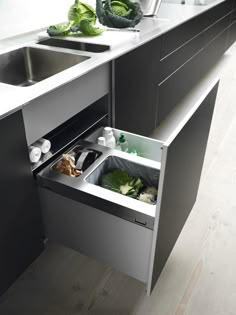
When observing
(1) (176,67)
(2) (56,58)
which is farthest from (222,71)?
(2) (56,58)

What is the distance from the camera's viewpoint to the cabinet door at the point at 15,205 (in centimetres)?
90

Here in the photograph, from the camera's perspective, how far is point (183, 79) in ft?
8.04

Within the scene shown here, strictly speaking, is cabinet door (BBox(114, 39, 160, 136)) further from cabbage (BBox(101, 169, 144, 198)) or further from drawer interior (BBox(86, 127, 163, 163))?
cabbage (BBox(101, 169, 144, 198))

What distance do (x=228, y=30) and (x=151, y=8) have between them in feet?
6.59

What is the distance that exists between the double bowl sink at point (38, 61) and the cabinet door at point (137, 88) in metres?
0.15

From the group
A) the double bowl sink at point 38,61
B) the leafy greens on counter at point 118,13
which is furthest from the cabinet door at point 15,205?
the leafy greens on counter at point 118,13

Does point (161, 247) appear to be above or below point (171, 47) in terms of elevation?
below

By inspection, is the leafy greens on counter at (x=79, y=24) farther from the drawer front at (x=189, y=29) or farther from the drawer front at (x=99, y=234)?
the drawer front at (x=99, y=234)

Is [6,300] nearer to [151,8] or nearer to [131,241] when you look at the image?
[131,241]

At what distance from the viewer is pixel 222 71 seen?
3.52 m

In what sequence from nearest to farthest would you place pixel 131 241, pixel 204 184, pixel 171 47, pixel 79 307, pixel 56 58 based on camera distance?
pixel 131 241, pixel 79 307, pixel 56 58, pixel 204 184, pixel 171 47

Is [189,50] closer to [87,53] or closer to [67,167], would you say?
[87,53]

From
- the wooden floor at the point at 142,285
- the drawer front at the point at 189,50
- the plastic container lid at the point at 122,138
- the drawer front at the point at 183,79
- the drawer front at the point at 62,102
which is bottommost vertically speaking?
the wooden floor at the point at 142,285

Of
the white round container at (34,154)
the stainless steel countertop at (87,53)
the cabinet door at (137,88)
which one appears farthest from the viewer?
the cabinet door at (137,88)
